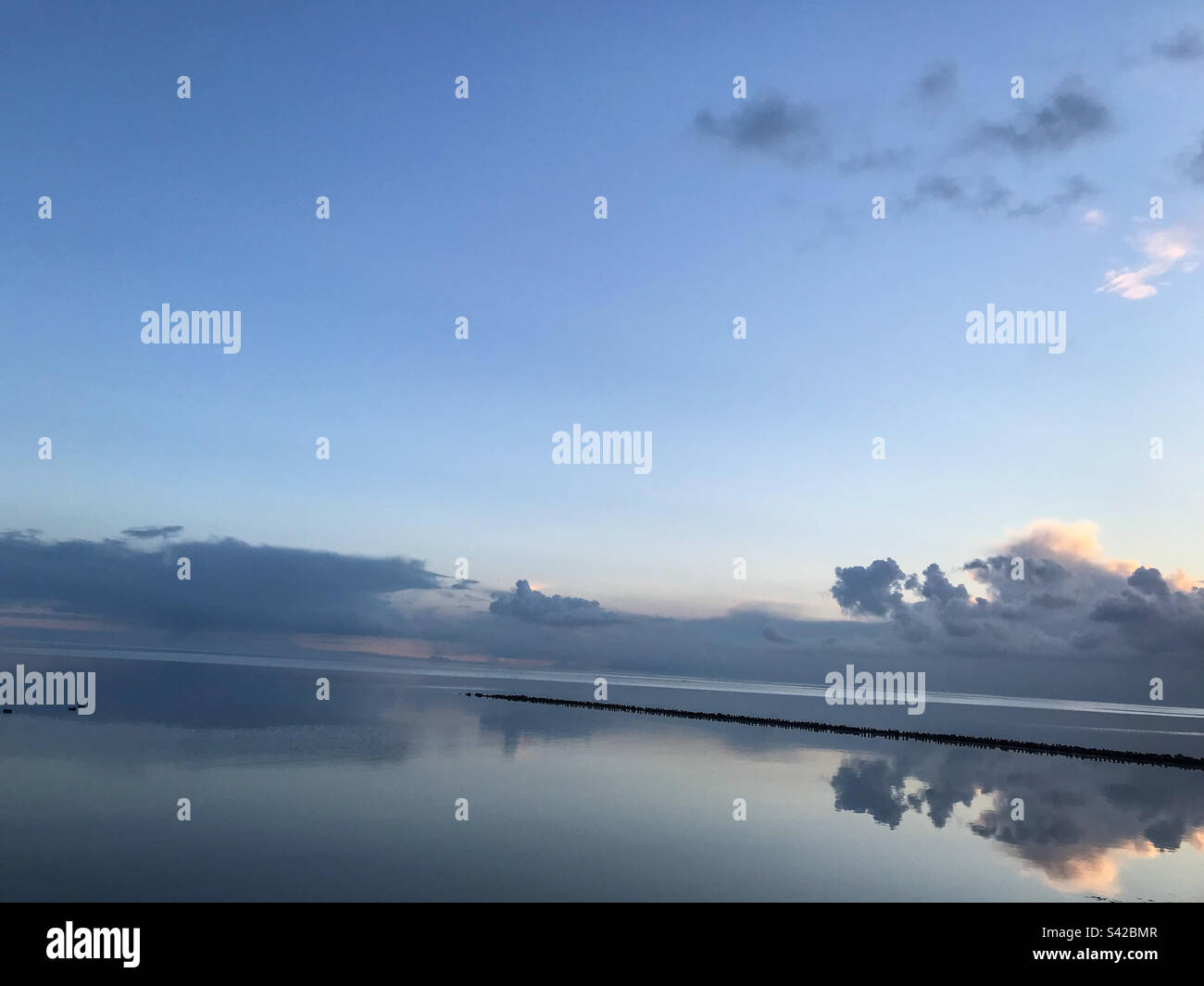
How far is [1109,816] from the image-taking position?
40156mm

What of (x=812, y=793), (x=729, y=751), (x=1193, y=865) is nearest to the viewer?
(x=1193, y=865)

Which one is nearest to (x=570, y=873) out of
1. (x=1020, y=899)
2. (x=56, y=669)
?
(x=1020, y=899)

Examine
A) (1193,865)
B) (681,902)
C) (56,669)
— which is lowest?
(56,669)

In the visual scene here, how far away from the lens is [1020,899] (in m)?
24.8
